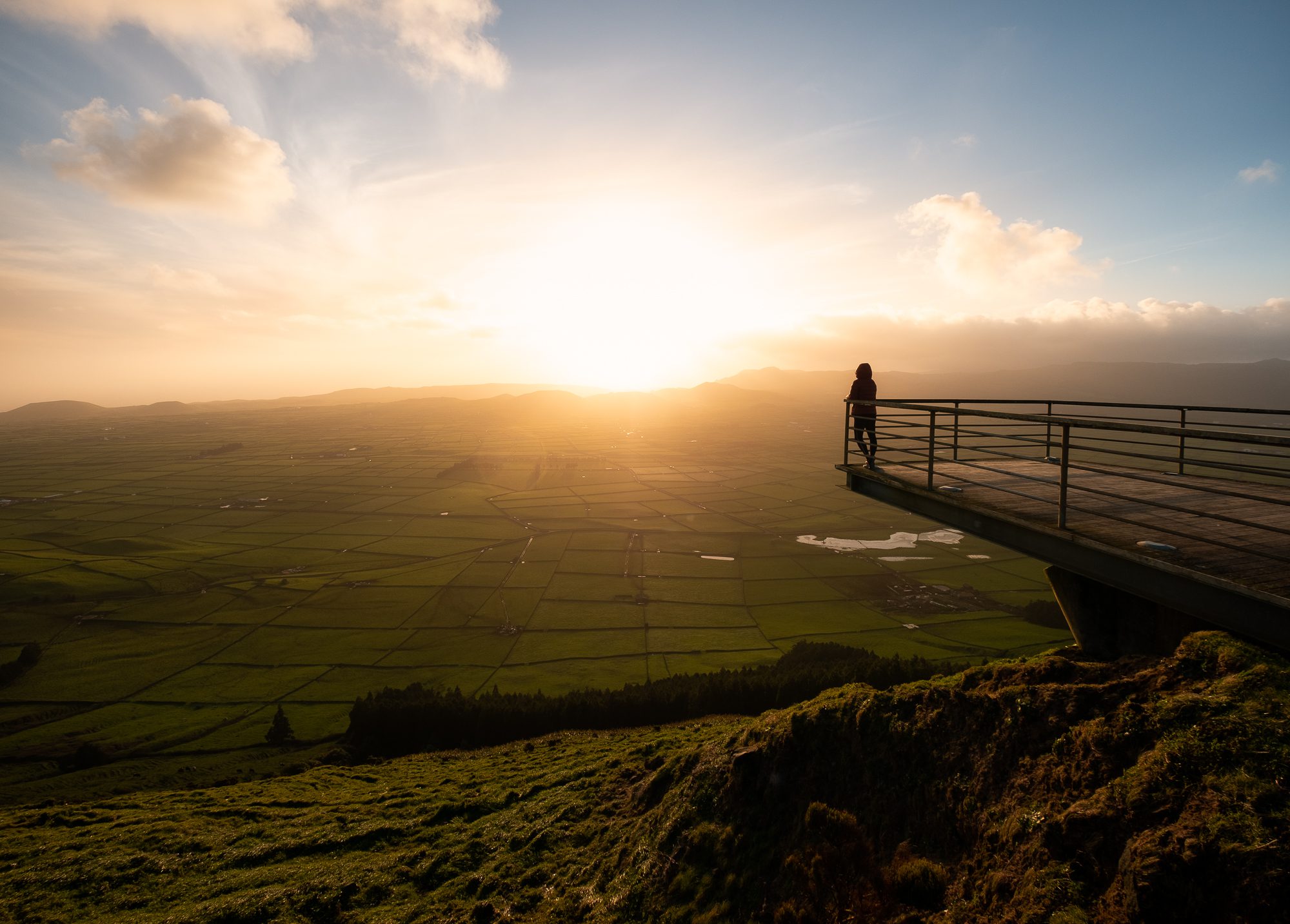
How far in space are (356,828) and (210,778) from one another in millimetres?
21969

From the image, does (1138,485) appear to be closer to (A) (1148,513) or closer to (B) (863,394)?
(A) (1148,513)

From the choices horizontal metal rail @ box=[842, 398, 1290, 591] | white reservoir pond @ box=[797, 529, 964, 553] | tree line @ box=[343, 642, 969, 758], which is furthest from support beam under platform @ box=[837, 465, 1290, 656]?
white reservoir pond @ box=[797, 529, 964, 553]

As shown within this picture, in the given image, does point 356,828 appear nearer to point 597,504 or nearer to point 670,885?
point 670,885

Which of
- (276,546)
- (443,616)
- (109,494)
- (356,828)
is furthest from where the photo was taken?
(109,494)

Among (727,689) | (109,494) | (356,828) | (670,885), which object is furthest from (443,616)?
(109,494)

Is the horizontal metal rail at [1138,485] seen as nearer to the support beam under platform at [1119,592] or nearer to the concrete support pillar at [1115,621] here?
the support beam under platform at [1119,592]

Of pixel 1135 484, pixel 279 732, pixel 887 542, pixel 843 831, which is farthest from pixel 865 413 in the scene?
pixel 887 542

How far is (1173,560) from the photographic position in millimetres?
7574

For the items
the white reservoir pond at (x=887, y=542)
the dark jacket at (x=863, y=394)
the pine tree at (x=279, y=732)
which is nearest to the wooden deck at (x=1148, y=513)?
the dark jacket at (x=863, y=394)

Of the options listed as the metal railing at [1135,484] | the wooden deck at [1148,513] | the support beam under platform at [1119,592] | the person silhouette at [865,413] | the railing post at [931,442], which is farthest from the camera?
the person silhouette at [865,413]

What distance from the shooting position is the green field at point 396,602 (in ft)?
142

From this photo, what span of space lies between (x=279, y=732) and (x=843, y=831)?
41283 mm

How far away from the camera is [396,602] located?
63906mm

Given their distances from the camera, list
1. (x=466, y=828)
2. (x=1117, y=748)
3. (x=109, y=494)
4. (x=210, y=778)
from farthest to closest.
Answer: (x=109, y=494) → (x=210, y=778) → (x=466, y=828) → (x=1117, y=748)
